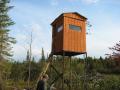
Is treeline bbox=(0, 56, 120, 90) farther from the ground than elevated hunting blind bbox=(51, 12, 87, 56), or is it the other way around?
elevated hunting blind bbox=(51, 12, 87, 56)

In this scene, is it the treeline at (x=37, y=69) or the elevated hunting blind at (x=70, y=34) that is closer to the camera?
the elevated hunting blind at (x=70, y=34)

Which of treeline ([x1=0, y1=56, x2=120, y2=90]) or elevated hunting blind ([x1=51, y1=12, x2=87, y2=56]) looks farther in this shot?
treeline ([x1=0, y1=56, x2=120, y2=90])

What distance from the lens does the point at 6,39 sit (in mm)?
43500

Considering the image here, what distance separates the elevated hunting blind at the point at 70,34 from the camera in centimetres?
2186

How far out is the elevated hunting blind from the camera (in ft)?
71.7

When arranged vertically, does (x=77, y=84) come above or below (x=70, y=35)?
below

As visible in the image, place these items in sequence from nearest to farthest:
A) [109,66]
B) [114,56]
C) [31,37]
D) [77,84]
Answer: [114,56] → [77,84] → [31,37] → [109,66]

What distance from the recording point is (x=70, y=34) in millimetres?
22016

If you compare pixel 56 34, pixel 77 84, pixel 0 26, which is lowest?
pixel 77 84

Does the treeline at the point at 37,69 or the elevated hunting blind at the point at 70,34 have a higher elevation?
the elevated hunting blind at the point at 70,34

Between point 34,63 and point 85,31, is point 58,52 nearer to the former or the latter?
point 85,31

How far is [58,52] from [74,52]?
1.17 metres

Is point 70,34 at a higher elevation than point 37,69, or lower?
higher

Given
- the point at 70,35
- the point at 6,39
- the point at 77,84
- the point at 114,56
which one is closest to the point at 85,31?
the point at 70,35
